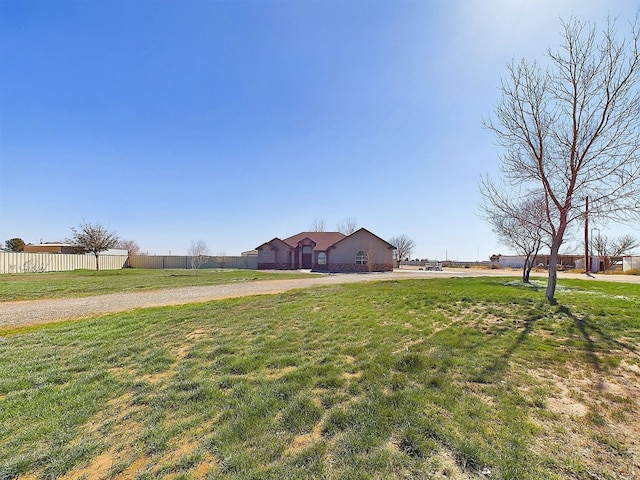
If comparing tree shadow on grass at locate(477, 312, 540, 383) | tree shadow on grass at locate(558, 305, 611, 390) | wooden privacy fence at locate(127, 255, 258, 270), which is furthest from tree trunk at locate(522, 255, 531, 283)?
wooden privacy fence at locate(127, 255, 258, 270)

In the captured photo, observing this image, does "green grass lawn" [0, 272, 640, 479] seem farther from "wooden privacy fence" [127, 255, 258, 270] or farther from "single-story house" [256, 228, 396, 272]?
"wooden privacy fence" [127, 255, 258, 270]

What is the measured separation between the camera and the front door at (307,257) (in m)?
39.1

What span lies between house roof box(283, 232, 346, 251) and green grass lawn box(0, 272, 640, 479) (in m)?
31.4

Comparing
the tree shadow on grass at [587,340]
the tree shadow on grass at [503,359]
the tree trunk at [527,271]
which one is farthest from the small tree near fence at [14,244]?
the tree shadow on grass at [587,340]

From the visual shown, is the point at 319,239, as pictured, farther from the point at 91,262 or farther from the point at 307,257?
the point at 91,262

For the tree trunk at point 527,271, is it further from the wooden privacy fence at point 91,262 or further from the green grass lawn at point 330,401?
the wooden privacy fence at point 91,262

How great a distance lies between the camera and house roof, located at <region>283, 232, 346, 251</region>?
125 ft

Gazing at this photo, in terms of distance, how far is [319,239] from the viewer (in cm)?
3959

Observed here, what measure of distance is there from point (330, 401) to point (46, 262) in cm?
3982

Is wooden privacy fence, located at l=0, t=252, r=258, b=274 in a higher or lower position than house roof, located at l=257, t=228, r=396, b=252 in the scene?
lower

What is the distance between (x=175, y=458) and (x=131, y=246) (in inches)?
2953

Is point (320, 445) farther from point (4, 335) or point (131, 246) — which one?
point (131, 246)

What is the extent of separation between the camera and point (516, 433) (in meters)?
2.85

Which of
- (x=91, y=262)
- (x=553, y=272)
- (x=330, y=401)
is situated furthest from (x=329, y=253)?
(x=330, y=401)
